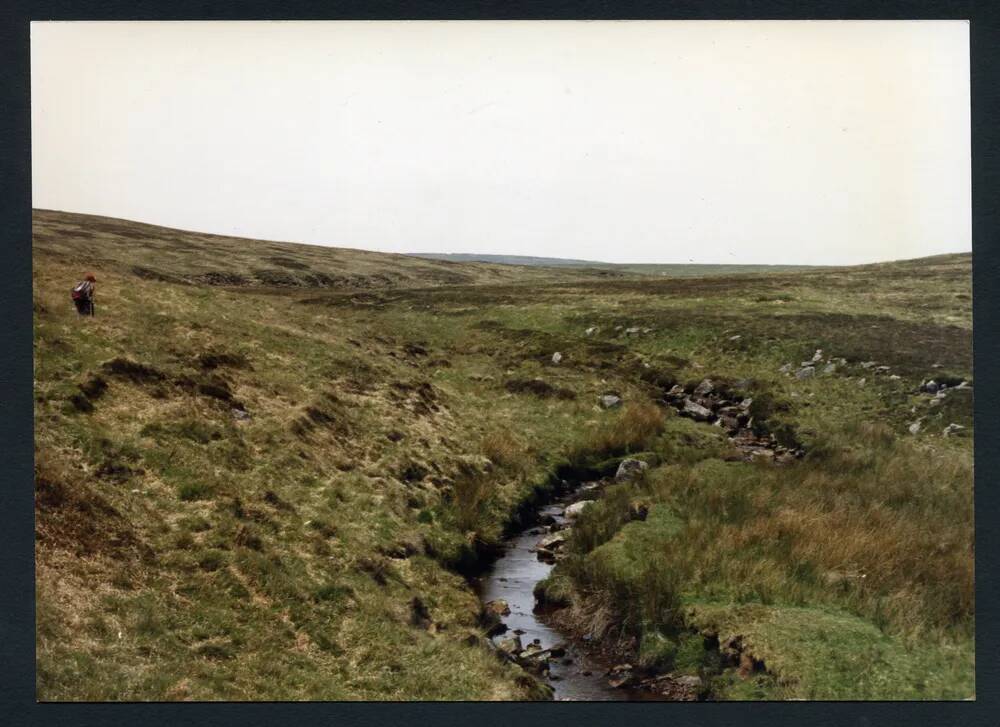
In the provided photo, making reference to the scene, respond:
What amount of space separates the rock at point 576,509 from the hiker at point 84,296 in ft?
40.2

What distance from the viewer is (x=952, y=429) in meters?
15.5

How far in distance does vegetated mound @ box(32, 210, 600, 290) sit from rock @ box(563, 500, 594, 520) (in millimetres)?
12806

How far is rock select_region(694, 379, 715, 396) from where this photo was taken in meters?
23.3

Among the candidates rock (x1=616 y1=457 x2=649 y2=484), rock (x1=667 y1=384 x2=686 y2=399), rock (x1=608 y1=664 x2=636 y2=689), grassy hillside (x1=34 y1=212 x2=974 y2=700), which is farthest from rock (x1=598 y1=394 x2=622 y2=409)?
rock (x1=608 y1=664 x2=636 y2=689)

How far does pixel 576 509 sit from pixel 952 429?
8555 millimetres

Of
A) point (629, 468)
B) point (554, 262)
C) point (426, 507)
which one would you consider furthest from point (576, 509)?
point (554, 262)

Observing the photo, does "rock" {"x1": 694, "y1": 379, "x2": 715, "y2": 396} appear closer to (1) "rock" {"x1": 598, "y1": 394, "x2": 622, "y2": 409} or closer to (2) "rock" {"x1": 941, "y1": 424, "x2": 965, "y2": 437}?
(1) "rock" {"x1": 598, "y1": 394, "x2": 622, "y2": 409}

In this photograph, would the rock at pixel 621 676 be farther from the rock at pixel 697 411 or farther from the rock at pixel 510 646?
the rock at pixel 697 411

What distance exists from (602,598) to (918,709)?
18.1ft

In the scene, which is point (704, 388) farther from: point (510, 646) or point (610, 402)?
point (510, 646)

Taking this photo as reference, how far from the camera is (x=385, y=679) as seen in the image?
11.6 metres

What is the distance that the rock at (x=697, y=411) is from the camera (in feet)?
71.1

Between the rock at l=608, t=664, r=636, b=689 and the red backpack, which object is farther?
the red backpack

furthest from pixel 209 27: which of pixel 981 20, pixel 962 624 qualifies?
pixel 962 624
